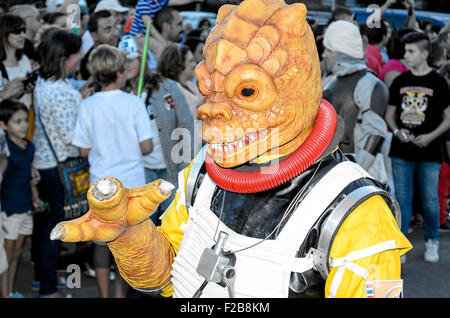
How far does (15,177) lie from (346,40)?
2634 mm

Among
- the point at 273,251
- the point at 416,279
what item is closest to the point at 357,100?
the point at 416,279

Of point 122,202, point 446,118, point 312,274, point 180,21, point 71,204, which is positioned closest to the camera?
point 122,202

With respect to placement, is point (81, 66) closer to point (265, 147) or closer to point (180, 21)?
point (180, 21)

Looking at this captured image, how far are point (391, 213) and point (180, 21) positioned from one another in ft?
14.6

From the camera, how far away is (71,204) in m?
3.97

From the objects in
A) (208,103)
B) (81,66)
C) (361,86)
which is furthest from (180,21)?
(208,103)

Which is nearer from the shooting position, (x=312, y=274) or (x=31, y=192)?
(x=312, y=274)

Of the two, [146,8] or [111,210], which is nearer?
[111,210]

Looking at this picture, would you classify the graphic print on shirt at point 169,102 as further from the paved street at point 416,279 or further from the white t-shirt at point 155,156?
the paved street at point 416,279

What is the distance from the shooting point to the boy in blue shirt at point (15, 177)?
391 centimetres

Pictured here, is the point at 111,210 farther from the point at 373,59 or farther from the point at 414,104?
the point at 373,59

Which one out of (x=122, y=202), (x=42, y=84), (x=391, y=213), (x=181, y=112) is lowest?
(x=181, y=112)

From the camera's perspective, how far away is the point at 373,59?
5.51 metres

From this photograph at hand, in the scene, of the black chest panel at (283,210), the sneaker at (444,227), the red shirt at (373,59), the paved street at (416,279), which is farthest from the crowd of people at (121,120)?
the black chest panel at (283,210)
